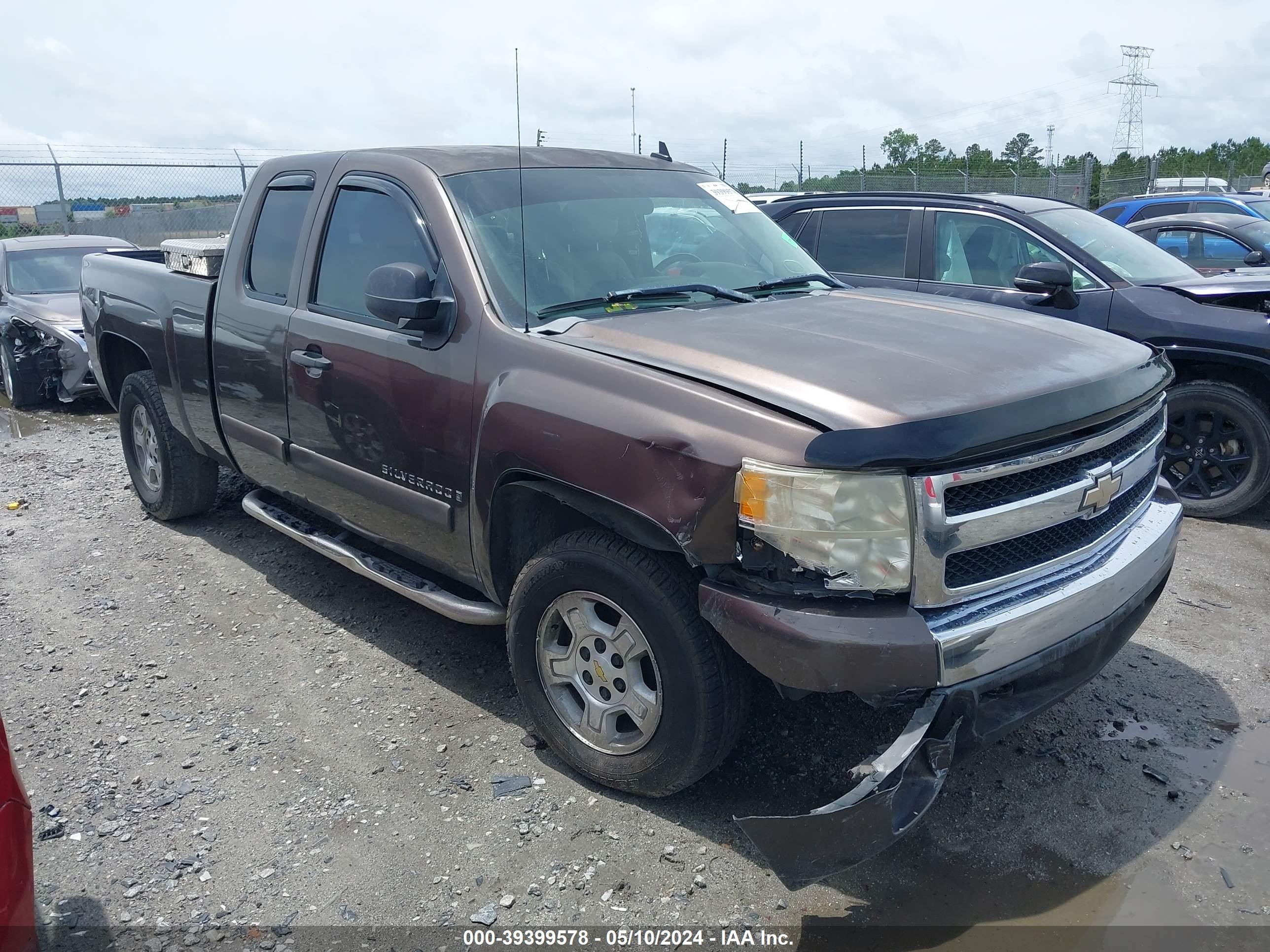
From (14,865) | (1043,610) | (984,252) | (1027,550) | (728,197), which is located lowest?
(14,865)

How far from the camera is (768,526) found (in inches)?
97.7

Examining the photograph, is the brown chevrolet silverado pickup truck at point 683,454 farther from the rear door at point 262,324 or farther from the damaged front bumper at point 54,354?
the damaged front bumper at point 54,354

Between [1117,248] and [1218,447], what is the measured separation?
154 centimetres

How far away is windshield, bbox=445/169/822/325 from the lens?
11.4ft

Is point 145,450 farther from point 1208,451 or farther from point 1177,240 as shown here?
point 1177,240

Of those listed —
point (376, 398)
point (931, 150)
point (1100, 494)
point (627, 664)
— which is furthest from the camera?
point (931, 150)

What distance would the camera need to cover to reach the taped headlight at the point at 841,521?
2424 millimetres

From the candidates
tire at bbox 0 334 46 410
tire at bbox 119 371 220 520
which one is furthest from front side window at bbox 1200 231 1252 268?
tire at bbox 0 334 46 410

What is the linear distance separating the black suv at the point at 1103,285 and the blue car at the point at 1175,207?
540cm

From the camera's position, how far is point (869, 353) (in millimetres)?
2904

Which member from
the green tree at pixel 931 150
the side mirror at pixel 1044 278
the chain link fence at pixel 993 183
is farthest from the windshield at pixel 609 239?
the green tree at pixel 931 150

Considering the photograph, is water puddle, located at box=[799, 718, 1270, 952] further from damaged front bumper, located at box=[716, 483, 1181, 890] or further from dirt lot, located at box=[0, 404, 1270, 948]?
damaged front bumper, located at box=[716, 483, 1181, 890]

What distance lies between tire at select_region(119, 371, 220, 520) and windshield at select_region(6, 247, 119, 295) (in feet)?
17.6

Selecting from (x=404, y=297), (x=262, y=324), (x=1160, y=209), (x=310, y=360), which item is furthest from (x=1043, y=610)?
(x=1160, y=209)
